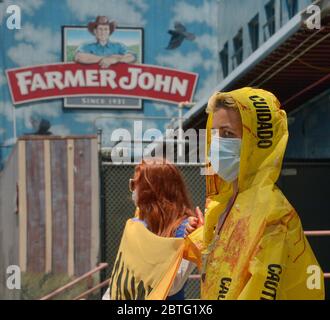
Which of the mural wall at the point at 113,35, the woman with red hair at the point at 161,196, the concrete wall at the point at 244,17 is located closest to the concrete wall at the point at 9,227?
the concrete wall at the point at 244,17

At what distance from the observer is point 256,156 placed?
3.11 meters

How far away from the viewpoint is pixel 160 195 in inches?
160

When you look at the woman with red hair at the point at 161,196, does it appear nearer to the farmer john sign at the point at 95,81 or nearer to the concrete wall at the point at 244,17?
the concrete wall at the point at 244,17

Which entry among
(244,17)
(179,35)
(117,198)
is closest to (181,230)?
(117,198)

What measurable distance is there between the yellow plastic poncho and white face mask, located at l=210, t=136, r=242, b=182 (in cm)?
9

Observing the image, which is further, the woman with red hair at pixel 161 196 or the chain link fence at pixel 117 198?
the chain link fence at pixel 117 198

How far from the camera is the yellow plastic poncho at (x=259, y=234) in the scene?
2902 mm

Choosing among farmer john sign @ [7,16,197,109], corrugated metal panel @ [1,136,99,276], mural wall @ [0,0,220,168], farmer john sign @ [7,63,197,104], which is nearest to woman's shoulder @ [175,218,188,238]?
corrugated metal panel @ [1,136,99,276]

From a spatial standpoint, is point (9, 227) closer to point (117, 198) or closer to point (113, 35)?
Result: point (117, 198)

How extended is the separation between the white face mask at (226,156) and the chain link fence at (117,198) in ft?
28.3

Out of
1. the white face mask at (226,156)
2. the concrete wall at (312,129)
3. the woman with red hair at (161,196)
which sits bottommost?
the woman with red hair at (161,196)

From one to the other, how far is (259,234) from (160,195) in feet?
3.95
